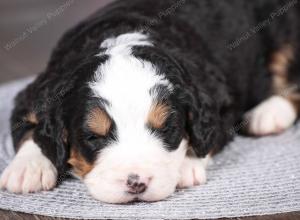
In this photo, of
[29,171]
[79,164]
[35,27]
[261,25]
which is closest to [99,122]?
[79,164]

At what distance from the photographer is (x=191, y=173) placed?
13.4 feet

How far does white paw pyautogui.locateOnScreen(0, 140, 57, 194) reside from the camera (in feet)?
13.3

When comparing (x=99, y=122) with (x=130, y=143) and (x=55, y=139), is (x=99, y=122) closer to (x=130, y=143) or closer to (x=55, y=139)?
(x=130, y=143)

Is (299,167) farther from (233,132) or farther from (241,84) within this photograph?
(241,84)

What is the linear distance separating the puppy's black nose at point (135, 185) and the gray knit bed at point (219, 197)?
0.40 feet

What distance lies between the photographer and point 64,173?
416cm

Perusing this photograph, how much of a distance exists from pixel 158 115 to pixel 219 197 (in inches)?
23.2

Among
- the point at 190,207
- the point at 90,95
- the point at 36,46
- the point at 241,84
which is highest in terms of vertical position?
the point at 36,46

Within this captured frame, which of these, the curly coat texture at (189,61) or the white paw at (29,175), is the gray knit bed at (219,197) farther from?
the curly coat texture at (189,61)

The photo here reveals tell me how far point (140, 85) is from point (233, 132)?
48.8 inches

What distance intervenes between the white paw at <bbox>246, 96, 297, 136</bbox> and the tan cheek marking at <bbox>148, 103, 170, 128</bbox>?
140cm

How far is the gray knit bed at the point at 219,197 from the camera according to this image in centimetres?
367

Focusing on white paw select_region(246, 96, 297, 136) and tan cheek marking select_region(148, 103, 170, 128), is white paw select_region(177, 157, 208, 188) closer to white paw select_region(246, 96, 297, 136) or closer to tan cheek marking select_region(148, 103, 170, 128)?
tan cheek marking select_region(148, 103, 170, 128)

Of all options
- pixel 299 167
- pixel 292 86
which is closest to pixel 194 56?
pixel 299 167
